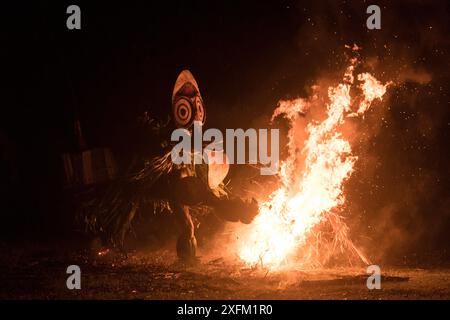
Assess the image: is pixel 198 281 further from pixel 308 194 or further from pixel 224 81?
pixel 224 81

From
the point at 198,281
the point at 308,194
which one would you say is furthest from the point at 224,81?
the point at 198,281

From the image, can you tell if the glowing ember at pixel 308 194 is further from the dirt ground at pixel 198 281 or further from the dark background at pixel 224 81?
the dark background at pixel 224 81

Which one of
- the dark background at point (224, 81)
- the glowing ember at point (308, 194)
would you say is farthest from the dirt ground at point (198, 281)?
the dark background at point (224, 81)

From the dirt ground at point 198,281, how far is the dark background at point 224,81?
290 centimetres

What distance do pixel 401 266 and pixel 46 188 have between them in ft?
29.2

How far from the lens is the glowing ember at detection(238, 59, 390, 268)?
35.1 ft

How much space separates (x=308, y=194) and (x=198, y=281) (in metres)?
2.54

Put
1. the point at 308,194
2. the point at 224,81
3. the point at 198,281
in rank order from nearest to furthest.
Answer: the point at 198,281 < the point at 308,194 < the point at 224,81

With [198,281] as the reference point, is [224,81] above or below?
above

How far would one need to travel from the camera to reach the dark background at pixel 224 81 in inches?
512

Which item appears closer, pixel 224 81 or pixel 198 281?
pixel 198 281

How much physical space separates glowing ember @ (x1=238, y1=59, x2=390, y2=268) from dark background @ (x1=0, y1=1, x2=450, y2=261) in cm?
168

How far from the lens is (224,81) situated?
1473 centimetres

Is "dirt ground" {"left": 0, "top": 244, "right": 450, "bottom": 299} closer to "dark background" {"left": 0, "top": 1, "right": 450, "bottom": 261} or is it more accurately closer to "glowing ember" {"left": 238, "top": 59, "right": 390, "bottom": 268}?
"glowing ember" {"left": 238, "top": 59, "right": 390, "bottom": 268}
